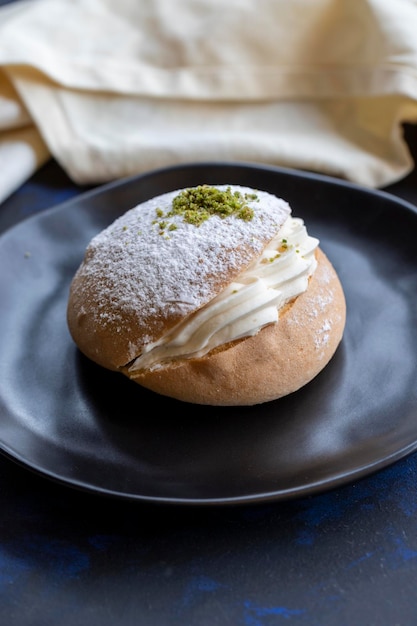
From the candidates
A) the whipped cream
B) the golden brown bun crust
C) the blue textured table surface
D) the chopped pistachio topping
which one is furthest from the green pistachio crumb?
the blue textured table surface

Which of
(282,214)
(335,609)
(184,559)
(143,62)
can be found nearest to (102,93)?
(143,62)

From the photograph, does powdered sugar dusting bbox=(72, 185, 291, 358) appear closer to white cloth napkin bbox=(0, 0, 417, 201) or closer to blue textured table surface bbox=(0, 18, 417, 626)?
blue textured table surface bbox=(0, 18, 417, 626)

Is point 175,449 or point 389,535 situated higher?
point 175,449

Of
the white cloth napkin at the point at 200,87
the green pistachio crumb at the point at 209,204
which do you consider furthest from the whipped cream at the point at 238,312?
the white cloth napkin at the point at 200,87

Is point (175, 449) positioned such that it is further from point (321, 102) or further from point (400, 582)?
point (321, 102)

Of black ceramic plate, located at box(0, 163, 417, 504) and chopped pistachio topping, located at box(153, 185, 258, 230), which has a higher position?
chopped pistachio topping, located at box(153, 185, 258, 230)

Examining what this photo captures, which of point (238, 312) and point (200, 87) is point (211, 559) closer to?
point (238, 312)

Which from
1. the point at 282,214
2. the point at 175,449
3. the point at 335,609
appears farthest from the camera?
the point at 282,214
